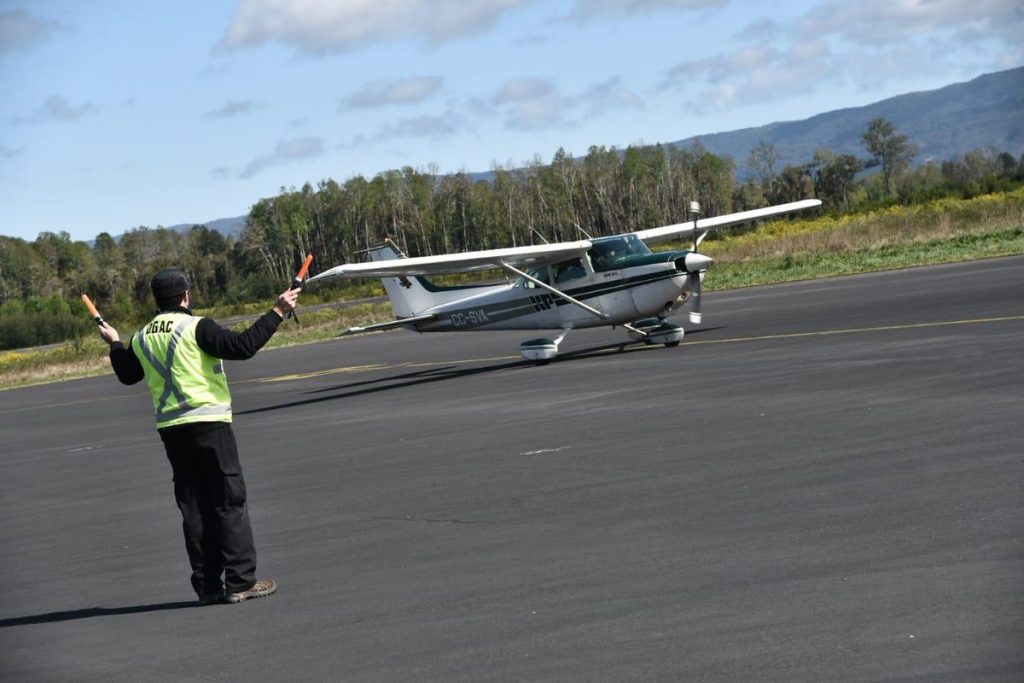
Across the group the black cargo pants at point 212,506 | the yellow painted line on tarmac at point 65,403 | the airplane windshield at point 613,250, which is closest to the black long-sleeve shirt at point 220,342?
the black cargo pants at point 212,506

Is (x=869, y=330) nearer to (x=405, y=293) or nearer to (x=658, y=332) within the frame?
(x=658, y=332)

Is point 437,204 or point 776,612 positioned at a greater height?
point 437,204

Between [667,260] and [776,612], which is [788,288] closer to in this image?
[667,260]

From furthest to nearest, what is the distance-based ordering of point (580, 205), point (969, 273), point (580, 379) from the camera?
point (580, 205)
point (969, 273)
point (580, 379)

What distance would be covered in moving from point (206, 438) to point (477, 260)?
17666 millimetres

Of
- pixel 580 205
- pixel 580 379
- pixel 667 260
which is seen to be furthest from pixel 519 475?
pixel 580 205

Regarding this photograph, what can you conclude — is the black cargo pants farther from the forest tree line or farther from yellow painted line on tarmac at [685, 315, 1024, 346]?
the forest tree line

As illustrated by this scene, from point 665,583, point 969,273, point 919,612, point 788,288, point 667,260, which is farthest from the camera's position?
point 788,288

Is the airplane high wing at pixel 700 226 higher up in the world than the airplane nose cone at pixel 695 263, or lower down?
higher up

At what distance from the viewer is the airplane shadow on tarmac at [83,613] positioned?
25.9 feet

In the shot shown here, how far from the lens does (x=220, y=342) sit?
26.6ft

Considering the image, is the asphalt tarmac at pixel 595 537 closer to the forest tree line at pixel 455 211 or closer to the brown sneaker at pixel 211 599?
the brown sneaker at pixel 211 599

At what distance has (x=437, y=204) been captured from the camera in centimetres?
14000

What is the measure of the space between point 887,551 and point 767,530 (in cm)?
105
